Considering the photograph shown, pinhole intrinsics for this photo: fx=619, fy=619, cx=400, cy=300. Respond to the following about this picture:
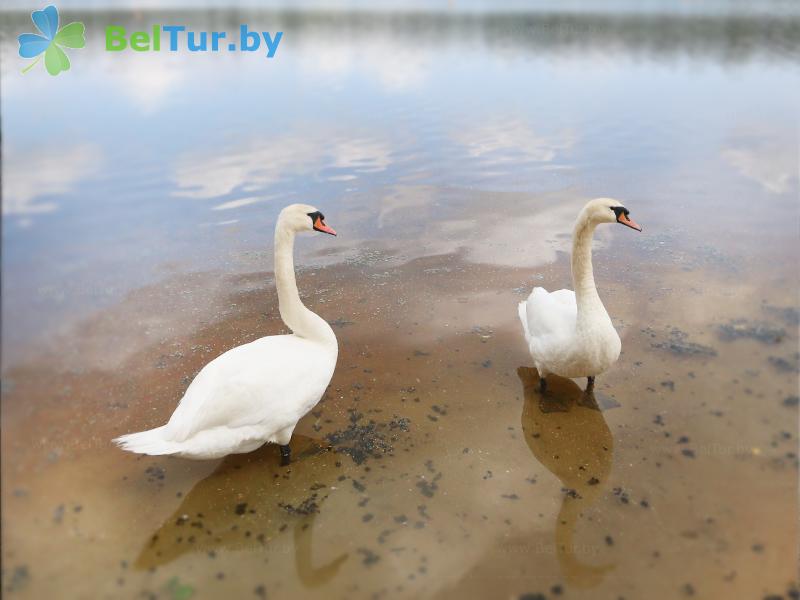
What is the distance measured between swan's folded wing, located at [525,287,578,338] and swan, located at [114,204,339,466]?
1.92m

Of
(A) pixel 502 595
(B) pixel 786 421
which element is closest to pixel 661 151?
(B) pixel 786 421

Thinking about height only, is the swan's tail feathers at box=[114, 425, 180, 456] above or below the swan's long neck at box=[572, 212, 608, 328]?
below

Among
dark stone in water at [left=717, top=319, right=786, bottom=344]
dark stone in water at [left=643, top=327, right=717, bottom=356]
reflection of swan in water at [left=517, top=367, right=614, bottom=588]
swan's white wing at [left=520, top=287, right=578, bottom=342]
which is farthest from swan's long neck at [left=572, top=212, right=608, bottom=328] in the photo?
dark stone in water at [left=717, top=319, right=786, bottom=344]

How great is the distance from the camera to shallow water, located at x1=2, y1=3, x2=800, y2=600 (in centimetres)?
398

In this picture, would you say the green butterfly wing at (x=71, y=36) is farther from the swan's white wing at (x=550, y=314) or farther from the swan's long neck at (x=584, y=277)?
the swan's white wing at (x=550, y=314)

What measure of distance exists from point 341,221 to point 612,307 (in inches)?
194

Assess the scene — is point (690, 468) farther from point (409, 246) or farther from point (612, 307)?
point (409, 246)

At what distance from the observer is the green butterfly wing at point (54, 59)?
430 cm

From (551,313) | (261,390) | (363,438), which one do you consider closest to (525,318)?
(551,313)

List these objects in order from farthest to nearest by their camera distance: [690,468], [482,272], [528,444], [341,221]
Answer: [341,221] → [482,272] → [528,444] → [690,468]

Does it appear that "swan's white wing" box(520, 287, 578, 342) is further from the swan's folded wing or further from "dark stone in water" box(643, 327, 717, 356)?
"dark stone in water" box(643, 327, 717, 356)

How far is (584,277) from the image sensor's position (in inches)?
212

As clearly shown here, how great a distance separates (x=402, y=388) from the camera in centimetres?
585

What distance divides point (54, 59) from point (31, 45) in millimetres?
198
